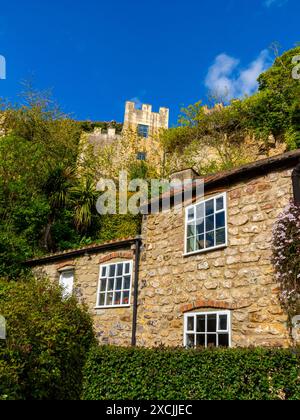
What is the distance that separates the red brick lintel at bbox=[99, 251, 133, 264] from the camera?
11.8 metres

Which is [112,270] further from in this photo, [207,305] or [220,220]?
[220,220]

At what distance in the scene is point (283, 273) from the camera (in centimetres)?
757

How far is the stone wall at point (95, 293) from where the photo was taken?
36.2ft

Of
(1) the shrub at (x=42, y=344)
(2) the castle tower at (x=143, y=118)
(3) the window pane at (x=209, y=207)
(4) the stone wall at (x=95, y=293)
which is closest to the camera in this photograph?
(1) the shrub at (x=42, y=344)

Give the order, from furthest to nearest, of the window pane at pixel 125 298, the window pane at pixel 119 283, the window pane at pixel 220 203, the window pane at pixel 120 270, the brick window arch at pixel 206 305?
the window pane at pixel 120 270 → the window pane at pixel 119 283 → the window pane at pixel 125 298 → the window pane at pixel 220 203 → the brick window arch at pixel 206 305

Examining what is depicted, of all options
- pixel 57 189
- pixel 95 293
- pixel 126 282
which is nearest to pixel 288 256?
pixel 126 282

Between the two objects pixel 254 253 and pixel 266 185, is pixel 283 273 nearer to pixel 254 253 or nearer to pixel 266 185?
pixel 254 253

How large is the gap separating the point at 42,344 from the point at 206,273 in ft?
13.6

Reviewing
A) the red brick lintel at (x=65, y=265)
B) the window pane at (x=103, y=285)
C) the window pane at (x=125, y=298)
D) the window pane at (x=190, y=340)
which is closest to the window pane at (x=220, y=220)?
the window pane at (x=190, y=340)

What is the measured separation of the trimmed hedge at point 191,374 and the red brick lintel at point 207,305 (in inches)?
63.4

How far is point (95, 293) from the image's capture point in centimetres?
1238

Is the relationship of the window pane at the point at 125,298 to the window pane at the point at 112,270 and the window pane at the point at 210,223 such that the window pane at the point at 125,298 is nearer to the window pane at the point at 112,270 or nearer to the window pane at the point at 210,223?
the window pane at the point at 112,270

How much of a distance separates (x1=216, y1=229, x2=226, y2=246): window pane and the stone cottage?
3 centimetres
